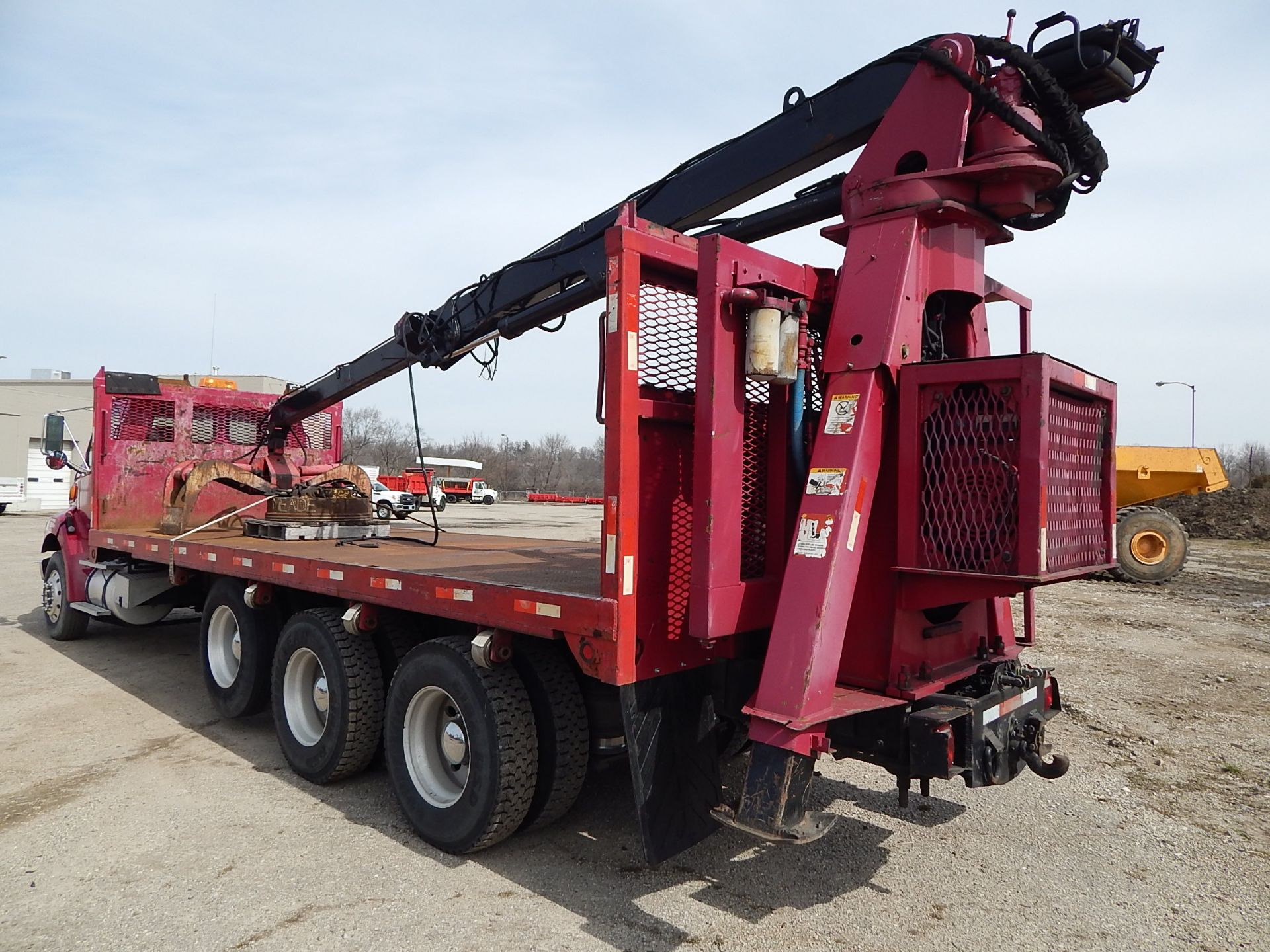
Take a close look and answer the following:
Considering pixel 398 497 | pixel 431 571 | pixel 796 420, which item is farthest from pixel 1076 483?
pixel 398 497

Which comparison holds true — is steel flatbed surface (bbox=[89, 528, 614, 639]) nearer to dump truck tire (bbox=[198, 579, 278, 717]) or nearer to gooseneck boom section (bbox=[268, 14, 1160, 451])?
dump truck tire (bbox=[198, 579, 278, 717])

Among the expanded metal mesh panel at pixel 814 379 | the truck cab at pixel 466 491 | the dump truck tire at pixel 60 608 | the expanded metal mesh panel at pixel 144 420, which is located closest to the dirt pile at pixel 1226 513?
the expanded metal mesh panel at pixel 814 379

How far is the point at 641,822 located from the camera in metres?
3.30

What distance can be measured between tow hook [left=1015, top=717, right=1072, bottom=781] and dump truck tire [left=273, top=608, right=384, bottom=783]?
315 centimetres

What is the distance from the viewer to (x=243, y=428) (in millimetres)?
8891

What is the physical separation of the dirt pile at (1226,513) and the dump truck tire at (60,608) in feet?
88.9

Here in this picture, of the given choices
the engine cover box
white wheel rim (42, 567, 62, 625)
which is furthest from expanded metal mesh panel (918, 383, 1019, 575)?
white wheel rim (42, 567, 62, 625)

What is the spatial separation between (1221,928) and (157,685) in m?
7.09

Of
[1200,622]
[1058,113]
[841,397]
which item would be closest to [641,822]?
[841,397]

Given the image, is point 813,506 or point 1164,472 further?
point 1164,472

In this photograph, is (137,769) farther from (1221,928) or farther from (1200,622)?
(1200,622)

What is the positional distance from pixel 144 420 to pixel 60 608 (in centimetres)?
226

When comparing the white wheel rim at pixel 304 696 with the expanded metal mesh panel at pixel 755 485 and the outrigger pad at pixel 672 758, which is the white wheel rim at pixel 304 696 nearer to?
the outrigger pad at pixel 672 758

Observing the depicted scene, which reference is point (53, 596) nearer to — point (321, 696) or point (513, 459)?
point (321, 696)
